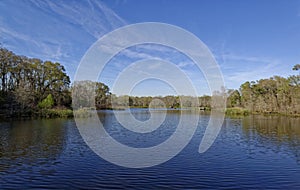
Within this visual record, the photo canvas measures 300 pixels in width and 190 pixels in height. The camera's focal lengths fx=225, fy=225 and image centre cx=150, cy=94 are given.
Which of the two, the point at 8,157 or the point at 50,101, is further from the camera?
the point at 50,101

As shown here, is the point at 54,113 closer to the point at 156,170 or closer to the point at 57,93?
the point at 57,93

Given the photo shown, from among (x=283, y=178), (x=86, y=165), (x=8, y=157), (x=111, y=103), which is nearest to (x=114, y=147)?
(x=86, y=165)

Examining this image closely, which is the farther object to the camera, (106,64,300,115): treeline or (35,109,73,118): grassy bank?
(106,64,300,115): treeline

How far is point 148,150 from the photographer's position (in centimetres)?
1430

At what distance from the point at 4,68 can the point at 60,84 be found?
13.0 metres

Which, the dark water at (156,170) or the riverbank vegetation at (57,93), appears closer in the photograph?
the dark water at (156,170)

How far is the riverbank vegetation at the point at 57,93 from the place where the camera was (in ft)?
124

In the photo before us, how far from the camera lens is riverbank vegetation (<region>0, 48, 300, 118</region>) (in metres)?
37.7

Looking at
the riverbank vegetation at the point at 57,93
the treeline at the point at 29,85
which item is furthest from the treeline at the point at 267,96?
the treeline at the point at 29,85

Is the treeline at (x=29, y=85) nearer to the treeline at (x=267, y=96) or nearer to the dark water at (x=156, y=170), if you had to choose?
the dark water at (x=156, y=170)

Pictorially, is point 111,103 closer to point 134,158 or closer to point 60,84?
point 60,84

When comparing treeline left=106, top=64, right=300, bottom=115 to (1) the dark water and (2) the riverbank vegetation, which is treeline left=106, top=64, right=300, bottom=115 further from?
(1) the dark water

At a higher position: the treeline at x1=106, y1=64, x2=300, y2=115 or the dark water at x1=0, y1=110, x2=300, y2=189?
the treeline at x1=106, y1=64, x2=300, y2=115

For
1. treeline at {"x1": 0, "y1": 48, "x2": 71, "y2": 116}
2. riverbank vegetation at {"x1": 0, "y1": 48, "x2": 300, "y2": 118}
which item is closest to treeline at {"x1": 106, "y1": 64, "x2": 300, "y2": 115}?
riverbank vegetation at {"x1": 0, "y1": 48, "x2": 300, "y2": 118}
